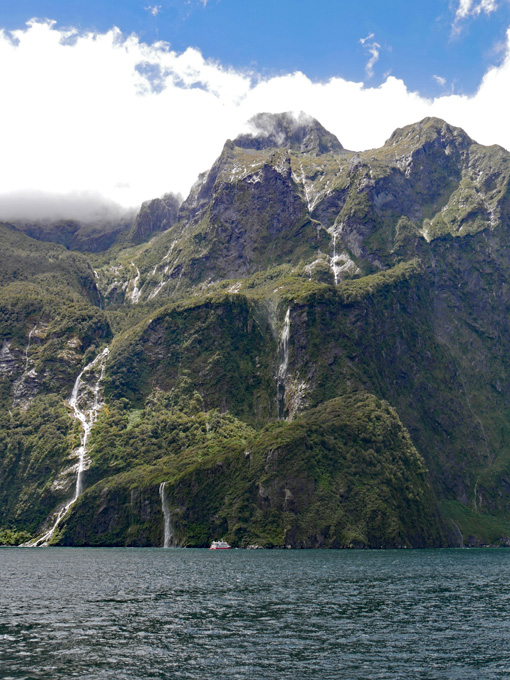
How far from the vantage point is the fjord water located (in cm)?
4666

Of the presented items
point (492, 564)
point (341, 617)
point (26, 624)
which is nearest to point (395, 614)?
point (341, 617)

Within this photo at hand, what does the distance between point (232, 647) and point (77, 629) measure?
14889 millimetres

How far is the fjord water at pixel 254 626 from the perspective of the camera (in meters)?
46.7

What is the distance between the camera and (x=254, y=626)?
60.5 m

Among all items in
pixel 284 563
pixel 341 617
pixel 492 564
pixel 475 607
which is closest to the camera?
Answer: pixel 341 617

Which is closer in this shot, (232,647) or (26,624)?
(232,647)

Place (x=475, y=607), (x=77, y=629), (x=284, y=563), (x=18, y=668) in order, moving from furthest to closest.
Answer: (x=284, y=563)
(x=475, y=607)
(x=77, y=629)
(x=18, y=668)

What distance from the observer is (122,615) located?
65812mm

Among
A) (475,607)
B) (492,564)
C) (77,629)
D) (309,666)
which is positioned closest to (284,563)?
(492,564)

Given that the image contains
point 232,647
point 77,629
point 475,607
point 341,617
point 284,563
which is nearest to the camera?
point 232,647

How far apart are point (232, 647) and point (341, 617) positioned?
16841 mm

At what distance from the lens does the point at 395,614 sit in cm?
6756

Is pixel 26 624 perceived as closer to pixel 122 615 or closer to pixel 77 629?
pixel 77 629

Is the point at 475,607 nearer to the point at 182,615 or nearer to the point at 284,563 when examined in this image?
the point at 182,615
